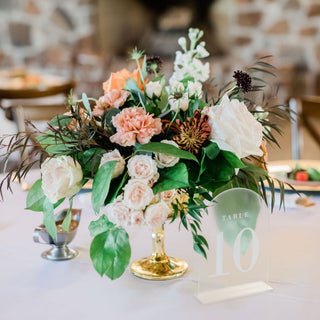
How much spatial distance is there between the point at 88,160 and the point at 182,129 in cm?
17

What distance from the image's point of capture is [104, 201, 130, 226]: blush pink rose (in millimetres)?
886

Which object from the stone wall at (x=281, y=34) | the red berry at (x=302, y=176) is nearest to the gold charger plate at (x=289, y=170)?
the red berry at (x=302, y=176)

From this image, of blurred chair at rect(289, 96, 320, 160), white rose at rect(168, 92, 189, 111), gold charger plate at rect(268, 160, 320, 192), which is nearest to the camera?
white rose at rect(168, 92, 189, 111)

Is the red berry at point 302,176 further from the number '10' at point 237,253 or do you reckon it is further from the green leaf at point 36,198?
the green leaf at point 36,198

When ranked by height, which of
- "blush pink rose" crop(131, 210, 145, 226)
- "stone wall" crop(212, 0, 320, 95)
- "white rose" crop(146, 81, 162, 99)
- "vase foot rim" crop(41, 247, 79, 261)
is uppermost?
"stone wall" crop(212, 0, 320, 95)

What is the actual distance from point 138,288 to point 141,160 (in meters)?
0.28

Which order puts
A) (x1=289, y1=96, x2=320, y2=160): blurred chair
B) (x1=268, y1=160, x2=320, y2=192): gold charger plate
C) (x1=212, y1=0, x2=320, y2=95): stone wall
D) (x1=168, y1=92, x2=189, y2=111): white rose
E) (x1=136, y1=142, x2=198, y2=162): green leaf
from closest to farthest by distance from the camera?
(x1=136, y1=142, x2=198, y2=162): green leaf
(x1=168, y1=92, x2=189, y2=111): white rose
(x1=268, y1=160, x2=320, y2=192): gold charger plate
(x1=289, y1=96, x2=320, y2=160): blurred chair
(x1=212, y1=0, x2=320, y2=95): stone wall

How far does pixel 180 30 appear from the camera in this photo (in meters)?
5.18

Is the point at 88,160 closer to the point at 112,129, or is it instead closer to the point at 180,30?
the point at 112,129

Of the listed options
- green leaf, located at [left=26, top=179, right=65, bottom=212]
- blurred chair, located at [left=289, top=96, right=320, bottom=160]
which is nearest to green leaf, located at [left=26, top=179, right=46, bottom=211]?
green leaf, located at [left=26, top=179, right=65, bottom=212]

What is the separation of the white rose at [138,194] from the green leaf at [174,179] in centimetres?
3

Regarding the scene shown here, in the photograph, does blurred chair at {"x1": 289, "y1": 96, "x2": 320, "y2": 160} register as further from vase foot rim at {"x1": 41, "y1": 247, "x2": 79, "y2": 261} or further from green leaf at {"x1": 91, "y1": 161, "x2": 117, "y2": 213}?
green leaf at {"x1": 91, "y1": 161, "x2": 117, "y2": 213}

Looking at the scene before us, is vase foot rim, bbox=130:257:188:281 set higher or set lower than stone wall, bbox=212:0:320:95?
lower

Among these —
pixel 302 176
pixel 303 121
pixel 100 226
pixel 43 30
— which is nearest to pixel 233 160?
pixel 100 226
